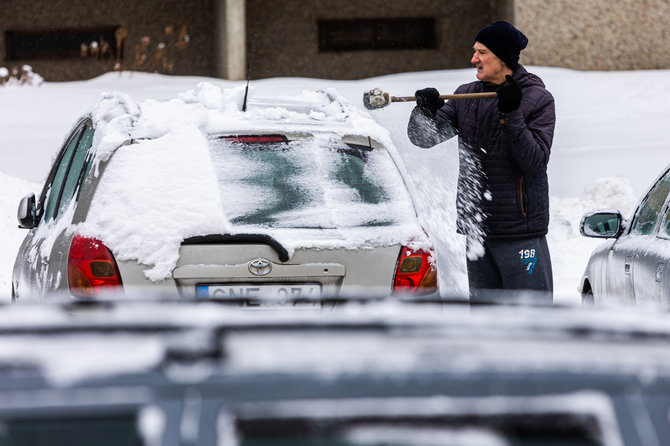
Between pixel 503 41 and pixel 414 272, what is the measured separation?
1.35 meters

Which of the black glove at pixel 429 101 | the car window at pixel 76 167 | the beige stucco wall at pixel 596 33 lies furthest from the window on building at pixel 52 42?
the black glove at pixel 429 101

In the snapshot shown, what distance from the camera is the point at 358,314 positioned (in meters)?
1.61

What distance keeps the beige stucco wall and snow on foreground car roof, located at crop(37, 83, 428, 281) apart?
1479 cm

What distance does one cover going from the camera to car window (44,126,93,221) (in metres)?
5.09

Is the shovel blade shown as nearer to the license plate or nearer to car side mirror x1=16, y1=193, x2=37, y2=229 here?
the license plate

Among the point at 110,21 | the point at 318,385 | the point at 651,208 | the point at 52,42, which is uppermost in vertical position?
the point at 110,21

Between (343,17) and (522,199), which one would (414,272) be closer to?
(522,199)

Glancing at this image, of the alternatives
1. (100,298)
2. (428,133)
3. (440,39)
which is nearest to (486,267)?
(428,133)

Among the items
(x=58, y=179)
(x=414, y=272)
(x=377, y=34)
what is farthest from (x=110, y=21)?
(x=414, y=272)

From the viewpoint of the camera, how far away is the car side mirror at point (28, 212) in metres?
5.48

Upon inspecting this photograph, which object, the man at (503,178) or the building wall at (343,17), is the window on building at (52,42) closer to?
the building wall at (343,17)

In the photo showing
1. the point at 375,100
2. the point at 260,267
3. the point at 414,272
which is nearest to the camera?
the point at 260,267

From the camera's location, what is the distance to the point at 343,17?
20.6 meters

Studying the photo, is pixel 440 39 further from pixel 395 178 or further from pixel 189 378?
pixel 189 378
